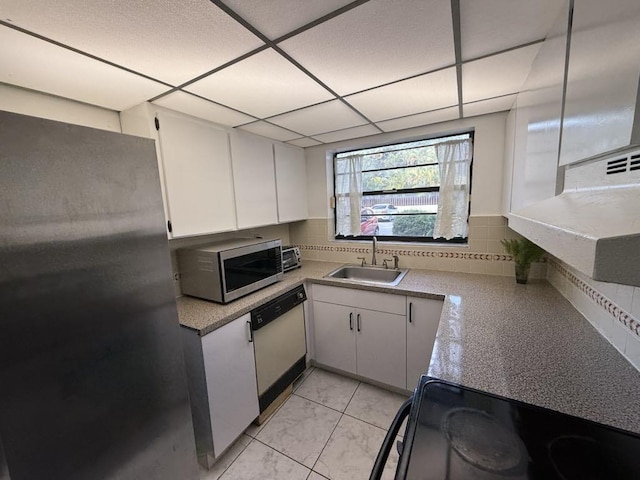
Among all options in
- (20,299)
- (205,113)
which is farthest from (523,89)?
(20,299)

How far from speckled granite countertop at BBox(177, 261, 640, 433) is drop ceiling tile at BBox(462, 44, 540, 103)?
125cm

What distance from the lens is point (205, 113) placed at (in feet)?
5.31

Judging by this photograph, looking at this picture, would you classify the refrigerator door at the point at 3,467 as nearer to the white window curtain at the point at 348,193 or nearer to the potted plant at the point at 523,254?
the white window curtain at the point at 348,193

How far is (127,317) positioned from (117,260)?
209mm

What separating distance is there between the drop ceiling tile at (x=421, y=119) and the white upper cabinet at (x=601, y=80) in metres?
1.13

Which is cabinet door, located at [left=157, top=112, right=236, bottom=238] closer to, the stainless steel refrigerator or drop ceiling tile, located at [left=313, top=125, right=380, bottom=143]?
the stainless steel refrigerator

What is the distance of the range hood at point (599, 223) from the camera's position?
0.33 meters

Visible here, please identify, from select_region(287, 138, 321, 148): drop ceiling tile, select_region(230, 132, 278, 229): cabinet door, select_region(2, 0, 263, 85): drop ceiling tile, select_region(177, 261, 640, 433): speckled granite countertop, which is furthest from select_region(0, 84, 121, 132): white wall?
select_region(287, 138, 321, 148): drop ceiling tile

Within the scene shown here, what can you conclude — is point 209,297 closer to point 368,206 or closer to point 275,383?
point 275,383

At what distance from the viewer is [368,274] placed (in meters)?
2.48

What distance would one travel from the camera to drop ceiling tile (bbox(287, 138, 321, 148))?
2412mm

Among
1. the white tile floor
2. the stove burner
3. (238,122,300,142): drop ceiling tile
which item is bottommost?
the white tile floor

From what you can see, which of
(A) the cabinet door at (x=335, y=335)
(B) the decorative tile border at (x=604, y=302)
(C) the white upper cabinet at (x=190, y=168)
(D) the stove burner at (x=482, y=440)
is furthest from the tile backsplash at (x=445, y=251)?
(D) the stove burner at (x=482, y=440)

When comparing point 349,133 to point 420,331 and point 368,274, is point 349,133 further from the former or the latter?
point 420,331
